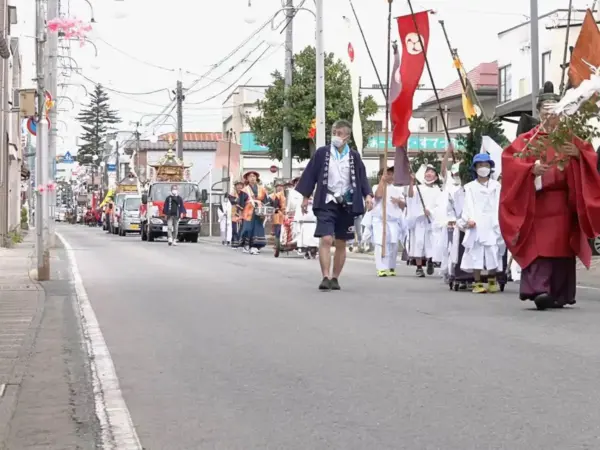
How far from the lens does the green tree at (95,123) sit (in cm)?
14300

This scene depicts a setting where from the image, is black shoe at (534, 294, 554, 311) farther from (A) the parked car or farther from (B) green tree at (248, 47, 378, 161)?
(A) the parked car

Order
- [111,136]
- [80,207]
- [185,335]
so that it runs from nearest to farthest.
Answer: [185,335], [111,136], [80,207]

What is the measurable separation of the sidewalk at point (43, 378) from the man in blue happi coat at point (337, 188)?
303 centimetres

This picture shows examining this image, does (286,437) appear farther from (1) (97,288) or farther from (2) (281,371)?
(1) (97,288)

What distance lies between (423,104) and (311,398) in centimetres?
6196

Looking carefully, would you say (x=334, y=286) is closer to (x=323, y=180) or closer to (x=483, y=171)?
(x=323, y=180)

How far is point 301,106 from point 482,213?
2839cm

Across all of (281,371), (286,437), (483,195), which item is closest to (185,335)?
(281,371)

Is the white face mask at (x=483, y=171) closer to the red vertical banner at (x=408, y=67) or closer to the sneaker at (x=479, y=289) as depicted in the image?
the sneaker at (x=479, y=289)

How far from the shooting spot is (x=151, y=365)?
25.2ft

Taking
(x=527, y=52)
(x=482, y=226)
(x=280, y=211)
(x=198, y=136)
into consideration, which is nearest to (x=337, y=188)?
(x=482, y=226)

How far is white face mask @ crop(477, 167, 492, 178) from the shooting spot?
13.6 meters

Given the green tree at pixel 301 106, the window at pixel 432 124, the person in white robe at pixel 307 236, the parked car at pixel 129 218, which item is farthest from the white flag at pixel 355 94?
the window at pixel 432 124

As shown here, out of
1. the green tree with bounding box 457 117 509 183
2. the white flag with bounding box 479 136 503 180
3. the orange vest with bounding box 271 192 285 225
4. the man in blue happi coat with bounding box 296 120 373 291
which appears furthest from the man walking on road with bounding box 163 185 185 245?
the man in blue happi coat with bounding box 296 120 373 291
